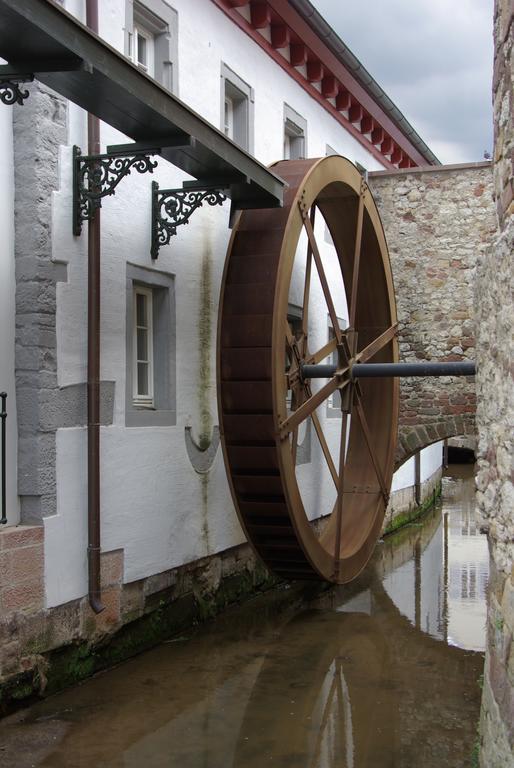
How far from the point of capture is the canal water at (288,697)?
4.68m

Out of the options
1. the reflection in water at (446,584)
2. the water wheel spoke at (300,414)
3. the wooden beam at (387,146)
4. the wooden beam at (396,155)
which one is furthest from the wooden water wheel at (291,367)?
the wooden beam at (396,155)

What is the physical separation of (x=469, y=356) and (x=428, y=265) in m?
1.14

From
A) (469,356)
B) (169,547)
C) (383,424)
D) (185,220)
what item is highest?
(185,220)

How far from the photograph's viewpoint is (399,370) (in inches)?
276

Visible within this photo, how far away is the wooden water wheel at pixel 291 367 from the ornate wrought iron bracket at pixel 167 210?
1.55ft

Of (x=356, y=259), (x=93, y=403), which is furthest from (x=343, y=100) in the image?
(x=93, y=403)

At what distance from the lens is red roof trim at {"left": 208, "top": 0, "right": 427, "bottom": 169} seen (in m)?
8.64

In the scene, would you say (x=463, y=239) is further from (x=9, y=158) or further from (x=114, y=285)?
(x=9, y=158)

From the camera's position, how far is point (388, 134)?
12.5 meters

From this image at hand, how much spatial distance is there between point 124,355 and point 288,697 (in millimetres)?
2390

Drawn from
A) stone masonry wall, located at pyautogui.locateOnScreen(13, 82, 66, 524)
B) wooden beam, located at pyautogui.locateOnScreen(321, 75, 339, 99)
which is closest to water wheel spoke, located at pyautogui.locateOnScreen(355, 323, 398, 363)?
wooden beam, located at pyautogui.locateOnScreen(321, 75, 339, 99)

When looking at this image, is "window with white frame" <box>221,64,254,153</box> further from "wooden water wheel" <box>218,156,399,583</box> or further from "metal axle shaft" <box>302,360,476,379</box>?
"metal axle shaft" <box>302,360,476,379</box>

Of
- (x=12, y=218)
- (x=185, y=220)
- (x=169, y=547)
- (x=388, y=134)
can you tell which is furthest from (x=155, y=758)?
(x=388, y=134)

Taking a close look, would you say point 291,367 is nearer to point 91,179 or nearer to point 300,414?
point 300,414
